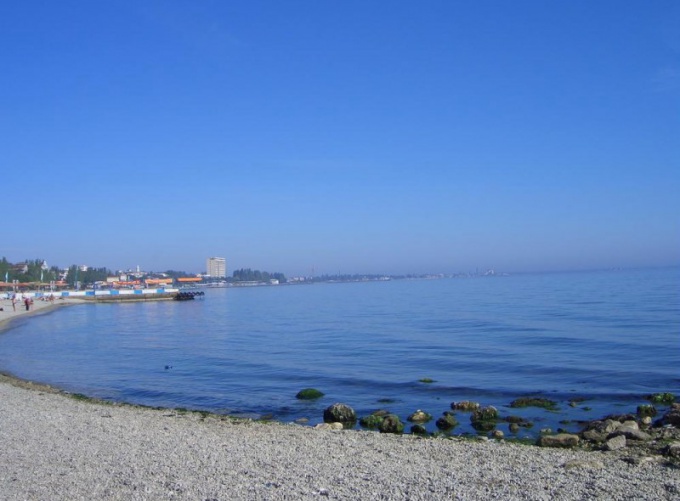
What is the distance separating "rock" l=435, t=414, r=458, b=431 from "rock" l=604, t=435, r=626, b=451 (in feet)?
13.2

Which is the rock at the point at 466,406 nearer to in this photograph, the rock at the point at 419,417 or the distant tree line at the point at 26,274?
the rock at the point at 419,417

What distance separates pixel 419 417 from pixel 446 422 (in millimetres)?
935

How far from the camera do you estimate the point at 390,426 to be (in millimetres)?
14453

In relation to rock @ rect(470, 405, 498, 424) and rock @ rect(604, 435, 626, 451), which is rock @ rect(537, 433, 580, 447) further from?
rock @ rect(470, 405, 498, 424)

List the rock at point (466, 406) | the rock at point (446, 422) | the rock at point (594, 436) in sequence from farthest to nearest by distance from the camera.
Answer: the rock at point (466, 406) < the rock at point (446, 422) < the rock at point (594, 436)

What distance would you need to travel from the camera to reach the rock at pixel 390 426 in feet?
47.2

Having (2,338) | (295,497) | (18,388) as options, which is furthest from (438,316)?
(295,497)

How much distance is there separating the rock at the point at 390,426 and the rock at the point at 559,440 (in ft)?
10.7

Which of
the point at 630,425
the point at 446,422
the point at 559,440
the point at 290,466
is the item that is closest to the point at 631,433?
the point at 630,425

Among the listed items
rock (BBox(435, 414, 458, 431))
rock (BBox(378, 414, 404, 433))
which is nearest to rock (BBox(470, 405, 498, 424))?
rock (BBox(435, 414, 458, 431))

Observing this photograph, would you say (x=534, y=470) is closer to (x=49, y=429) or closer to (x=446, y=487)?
(x=446, y=487)

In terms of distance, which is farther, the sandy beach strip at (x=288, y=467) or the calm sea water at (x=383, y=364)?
the calm sea water at (x=383, y=364)

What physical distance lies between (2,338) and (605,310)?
44.5m

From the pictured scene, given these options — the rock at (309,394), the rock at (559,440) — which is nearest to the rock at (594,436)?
the rock at (559,440)
